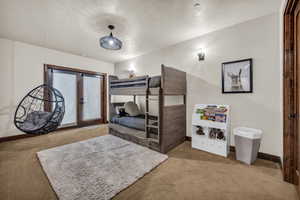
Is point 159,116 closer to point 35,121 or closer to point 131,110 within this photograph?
point 131,110

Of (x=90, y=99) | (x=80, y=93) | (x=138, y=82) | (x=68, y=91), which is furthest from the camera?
(x=90, y=99)

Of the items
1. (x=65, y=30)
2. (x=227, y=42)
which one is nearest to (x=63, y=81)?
(x=65, y=30)

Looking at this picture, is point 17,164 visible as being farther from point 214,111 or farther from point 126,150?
point 214,111

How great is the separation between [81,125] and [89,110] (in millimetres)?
626

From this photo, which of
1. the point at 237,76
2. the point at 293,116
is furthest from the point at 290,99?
the point at 237,76

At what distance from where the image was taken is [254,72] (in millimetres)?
2281

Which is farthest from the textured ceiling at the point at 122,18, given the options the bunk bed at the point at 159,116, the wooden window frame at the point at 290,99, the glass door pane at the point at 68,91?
the glass door pane at the point at 68,91

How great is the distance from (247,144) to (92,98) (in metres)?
4.96

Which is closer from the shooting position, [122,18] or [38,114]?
[122,18]

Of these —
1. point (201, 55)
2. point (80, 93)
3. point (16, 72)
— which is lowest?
point (80, 93)

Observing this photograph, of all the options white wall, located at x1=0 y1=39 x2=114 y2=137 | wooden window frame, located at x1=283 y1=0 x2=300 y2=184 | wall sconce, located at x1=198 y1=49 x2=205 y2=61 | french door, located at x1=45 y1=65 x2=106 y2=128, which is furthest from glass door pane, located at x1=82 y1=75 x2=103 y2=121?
wooden window frame, located at x1=283 y1=0 x2=300 y2=184

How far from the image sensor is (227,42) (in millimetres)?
2564

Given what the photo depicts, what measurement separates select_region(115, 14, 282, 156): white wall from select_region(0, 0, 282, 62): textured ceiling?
0.23m

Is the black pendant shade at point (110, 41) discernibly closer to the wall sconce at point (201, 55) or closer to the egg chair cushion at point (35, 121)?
the wall sconce at point (201, 55)
